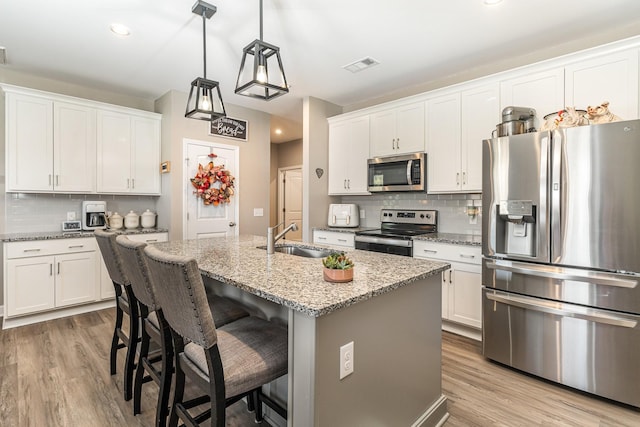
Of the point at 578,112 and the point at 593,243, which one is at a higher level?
the point at 578,112

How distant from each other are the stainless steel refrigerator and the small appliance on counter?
6.74ft

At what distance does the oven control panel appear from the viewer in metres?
3.80

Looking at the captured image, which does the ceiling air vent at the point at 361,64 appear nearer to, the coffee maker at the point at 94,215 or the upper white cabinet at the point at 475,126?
the upper white cabinet at the point at 475,126

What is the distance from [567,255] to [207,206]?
3.96m

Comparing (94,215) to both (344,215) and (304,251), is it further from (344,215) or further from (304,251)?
(344,215)

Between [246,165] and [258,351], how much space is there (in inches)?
152

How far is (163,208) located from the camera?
14.3ft

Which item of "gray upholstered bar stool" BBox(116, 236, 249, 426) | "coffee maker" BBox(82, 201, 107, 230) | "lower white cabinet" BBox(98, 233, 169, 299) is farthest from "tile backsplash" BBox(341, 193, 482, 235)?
"coffee maker" BBox(82, 201, 107, 230)

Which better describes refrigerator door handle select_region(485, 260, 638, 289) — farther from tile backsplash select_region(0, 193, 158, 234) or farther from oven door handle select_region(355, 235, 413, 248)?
tile backsplash select_region(0, 193, 158, 234)

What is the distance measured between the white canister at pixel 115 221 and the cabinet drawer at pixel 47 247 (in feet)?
1.31

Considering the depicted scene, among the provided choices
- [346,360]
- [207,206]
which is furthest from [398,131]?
[346,360]

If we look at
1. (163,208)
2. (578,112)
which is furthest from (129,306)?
(578,112)

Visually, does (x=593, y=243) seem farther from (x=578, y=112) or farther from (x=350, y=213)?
(x=350, y=213)

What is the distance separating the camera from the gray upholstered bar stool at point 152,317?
1563mm
